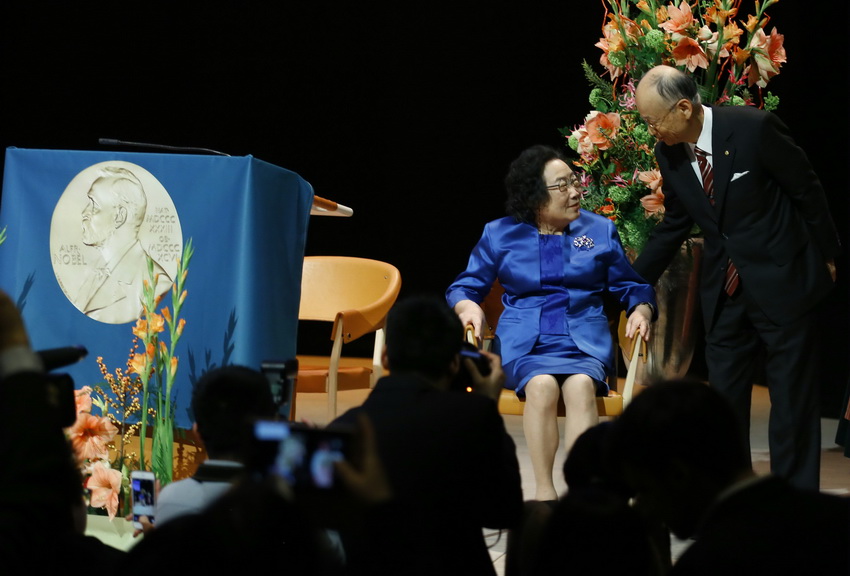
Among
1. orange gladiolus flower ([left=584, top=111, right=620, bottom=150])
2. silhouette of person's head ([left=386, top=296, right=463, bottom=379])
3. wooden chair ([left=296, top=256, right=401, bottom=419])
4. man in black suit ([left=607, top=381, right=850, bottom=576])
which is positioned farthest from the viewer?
wooden chair ([left=296, top=256, right=401, bottom=419])

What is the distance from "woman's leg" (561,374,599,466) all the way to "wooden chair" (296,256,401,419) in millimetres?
Result: 759

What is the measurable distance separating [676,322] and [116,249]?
5.52 ft

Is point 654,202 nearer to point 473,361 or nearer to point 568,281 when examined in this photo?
point 568,281

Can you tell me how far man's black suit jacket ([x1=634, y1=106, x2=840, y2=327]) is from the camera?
116 inches

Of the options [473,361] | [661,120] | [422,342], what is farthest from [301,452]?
[661,120]

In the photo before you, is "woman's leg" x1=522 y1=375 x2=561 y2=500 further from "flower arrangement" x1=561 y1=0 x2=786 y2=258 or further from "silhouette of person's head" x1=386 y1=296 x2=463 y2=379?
"silhouette of person's head" x1=386 y1=296 x2=463 y2=379

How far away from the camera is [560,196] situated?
10.7ft

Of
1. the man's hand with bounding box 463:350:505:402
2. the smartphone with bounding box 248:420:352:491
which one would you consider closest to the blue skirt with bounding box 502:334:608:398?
the man's hand with bounding box 463:350:505:402

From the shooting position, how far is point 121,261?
280cm

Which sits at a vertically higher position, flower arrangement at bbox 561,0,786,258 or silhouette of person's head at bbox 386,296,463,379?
flower arrangement at bbox 561,0,786,258

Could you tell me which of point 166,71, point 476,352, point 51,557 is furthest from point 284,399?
point 166,71

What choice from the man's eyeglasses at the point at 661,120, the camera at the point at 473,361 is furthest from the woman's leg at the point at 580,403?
the camera at the point at 473,361

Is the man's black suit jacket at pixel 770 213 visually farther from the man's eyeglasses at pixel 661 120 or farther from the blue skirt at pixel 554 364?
the blue skirt at pixel 554 364

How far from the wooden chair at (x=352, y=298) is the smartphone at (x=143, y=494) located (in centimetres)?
102
